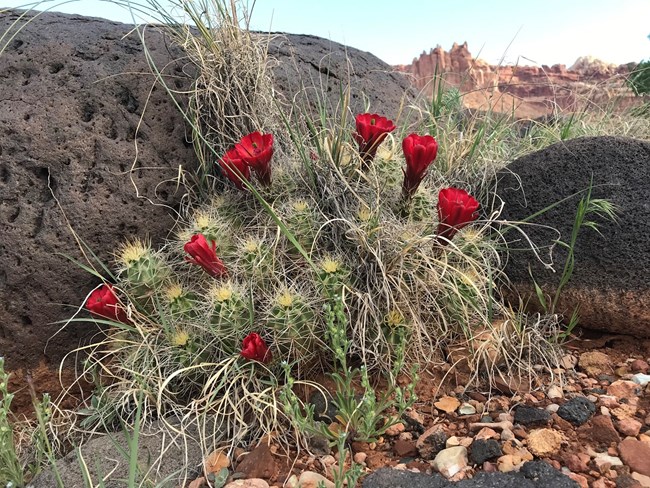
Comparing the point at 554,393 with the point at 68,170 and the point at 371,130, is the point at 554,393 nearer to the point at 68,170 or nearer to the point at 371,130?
the point at 371,130

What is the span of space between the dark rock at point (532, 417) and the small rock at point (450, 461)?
270 mm

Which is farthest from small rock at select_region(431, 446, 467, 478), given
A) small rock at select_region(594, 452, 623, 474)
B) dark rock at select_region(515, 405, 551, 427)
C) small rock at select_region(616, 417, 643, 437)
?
small rock at select_region(616, 417, 643, 437)

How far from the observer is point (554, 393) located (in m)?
2.16

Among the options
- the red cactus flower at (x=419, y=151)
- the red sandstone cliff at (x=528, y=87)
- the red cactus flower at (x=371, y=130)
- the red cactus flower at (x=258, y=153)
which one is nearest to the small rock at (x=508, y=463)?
the red cactus flower at (x=419, y=151)

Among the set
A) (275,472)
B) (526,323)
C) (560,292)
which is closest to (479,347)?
(526,323)

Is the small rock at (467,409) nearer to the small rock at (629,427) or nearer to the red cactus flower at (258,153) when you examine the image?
the small rock at (629,427)

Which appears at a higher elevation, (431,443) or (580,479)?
(580,479)

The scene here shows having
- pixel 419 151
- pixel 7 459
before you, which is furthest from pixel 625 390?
pixel 7 459

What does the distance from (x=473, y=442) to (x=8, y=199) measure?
2269mm

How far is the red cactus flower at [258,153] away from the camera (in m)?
2.42

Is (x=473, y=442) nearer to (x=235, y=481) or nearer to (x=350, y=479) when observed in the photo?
(x=350, y=479)

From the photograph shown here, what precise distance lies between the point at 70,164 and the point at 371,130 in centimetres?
143

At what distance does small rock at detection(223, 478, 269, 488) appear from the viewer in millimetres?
1771

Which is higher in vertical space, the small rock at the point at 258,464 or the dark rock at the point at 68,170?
the dark rock at the point at 68,170
